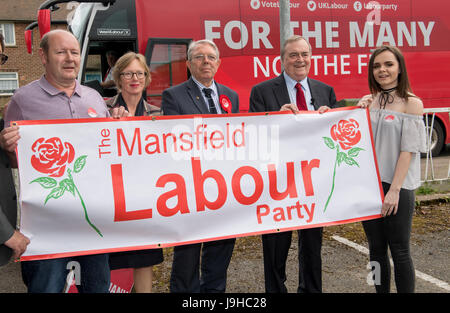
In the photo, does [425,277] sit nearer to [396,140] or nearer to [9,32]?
[396,140]

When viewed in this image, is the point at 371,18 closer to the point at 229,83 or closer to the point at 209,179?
the point at 229,83

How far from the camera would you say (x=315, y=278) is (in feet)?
10.1

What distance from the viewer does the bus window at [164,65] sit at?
24.7 ft

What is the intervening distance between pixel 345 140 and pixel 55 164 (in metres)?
1.98

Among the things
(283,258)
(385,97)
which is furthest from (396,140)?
(283,258)

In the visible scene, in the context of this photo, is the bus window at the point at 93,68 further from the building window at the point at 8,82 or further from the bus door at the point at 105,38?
the building window at the point at 8,82

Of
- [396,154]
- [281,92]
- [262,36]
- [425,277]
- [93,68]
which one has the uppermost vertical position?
[262,36]

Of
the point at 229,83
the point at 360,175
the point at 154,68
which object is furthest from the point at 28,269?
the point at 229,83

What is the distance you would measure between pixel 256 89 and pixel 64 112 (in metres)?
1.41

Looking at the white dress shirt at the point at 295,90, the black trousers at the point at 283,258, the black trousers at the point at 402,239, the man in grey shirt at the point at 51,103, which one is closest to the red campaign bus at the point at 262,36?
the man in grey shirt at the point at 51,103

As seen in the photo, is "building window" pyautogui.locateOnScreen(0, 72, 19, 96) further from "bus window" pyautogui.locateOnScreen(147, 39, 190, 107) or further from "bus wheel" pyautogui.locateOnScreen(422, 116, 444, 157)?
"bus wheel" pyautogui.locateOnScreen(422, 116, 444, 157)

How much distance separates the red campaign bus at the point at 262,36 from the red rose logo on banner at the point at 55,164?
463cm

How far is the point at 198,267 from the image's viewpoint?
2904mm

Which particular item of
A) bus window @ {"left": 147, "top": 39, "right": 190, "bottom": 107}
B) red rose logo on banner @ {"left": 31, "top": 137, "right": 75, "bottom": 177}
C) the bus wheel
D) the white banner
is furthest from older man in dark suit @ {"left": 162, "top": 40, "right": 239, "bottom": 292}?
the bus wheel
